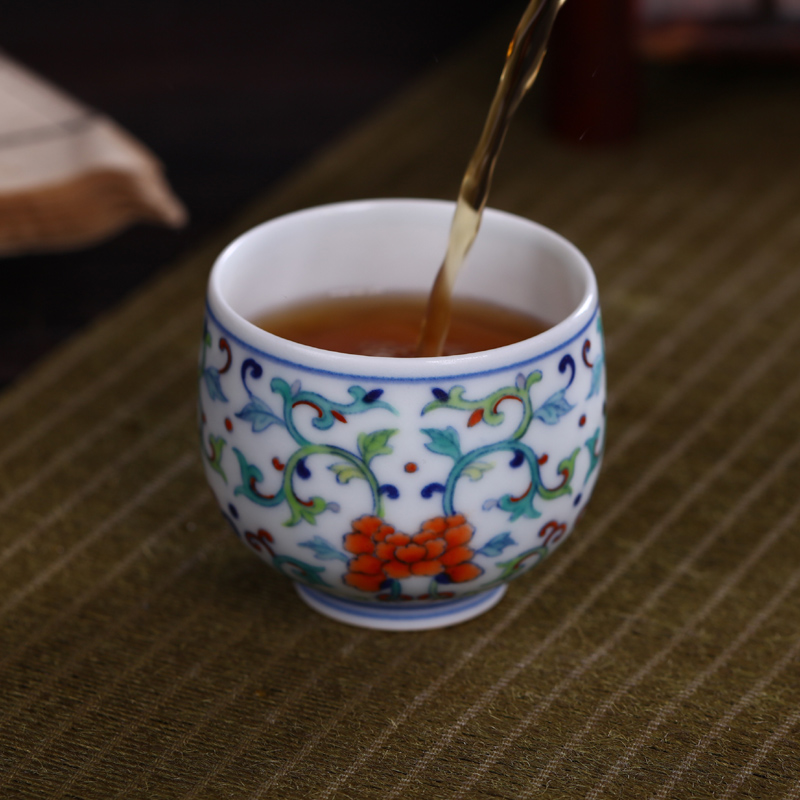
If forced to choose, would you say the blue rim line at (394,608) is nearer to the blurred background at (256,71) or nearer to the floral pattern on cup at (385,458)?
the floral pattern on cup at (385,458)

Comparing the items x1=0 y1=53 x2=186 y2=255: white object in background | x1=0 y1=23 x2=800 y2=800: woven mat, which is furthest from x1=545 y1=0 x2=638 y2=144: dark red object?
x1=0 y1=53 x2=186 y2=255: white object in background

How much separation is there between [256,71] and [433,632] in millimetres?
1080

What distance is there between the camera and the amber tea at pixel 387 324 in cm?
63

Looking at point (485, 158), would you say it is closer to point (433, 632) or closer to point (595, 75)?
point (433, 632)

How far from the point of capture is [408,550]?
550 mm

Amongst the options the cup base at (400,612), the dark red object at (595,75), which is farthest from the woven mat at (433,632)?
the dark red object at (595,75)

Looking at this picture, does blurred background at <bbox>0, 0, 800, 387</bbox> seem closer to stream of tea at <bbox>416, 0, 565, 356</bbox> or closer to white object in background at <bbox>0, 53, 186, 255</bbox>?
white object in background at <bbox>0, 53, 186, 255</bbox>

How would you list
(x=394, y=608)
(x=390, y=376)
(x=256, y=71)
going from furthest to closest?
(x=256, y=71) < (x=394, y=608) < (x=390, y=376)

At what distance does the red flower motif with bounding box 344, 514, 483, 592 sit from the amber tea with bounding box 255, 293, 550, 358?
116 mm

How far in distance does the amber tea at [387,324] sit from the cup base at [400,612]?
0.14 meters

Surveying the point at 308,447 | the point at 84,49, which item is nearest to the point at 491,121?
the point at 308,447

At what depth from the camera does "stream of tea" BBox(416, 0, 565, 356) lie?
1.86 feet

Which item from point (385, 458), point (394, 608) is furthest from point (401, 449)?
point (394, 608)

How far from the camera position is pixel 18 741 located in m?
0.55
